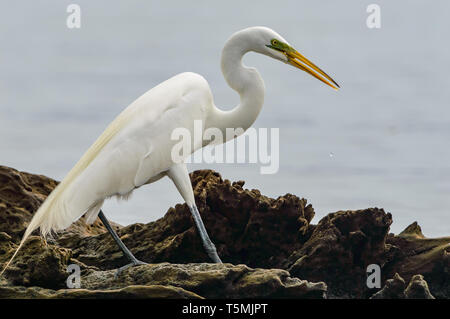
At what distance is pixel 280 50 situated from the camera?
6883 millimetres

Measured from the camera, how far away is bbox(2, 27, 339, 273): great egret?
6191 mm

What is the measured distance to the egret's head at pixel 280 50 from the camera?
6801 mm

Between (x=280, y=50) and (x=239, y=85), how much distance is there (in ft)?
2.12

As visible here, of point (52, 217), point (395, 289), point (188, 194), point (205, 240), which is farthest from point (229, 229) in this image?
point (52, 217)

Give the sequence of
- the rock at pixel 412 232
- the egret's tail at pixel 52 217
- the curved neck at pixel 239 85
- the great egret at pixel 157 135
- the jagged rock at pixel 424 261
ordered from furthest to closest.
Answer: the rock at pixel 412 232 → the jagged rock at pixel 424 261 → the curved neck at pixel 239 85 → the great egret at pixel 157 135 → the egret's tail at pixel 52 217

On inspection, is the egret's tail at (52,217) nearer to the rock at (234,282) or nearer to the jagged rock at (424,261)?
the rock at (234,282)

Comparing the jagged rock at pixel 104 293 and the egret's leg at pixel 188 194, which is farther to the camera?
the egret's leg at pixel 188 194

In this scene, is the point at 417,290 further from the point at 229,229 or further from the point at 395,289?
the point at 229,229

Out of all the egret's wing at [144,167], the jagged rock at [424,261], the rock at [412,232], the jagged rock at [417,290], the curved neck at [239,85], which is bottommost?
the jagged rock at [417,290]

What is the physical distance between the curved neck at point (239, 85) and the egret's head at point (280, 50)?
0.43 ft

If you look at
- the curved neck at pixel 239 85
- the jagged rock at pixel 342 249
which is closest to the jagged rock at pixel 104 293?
the jagged rock at pixel 342 249

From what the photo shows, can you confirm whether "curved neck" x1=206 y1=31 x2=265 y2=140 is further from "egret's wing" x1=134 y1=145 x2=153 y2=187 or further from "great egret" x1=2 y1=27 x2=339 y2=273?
"egret's wing" x1=134 y1=145 x2=153 y2=187

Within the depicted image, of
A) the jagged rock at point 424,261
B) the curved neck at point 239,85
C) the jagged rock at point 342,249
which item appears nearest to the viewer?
the curved neck at point 239,85
